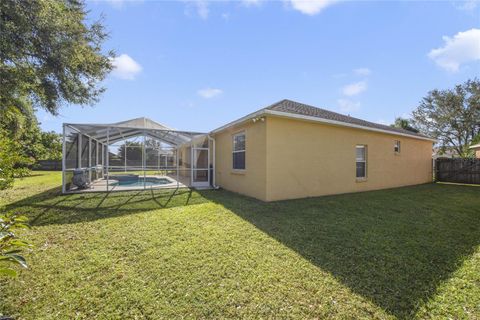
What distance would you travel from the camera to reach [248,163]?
889 centimetres

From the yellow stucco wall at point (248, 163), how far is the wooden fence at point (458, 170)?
1536 centimetres

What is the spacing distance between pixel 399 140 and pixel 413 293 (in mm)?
12456

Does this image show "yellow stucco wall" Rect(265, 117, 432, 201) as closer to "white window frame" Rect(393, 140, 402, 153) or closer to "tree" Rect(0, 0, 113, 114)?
"white window frame" Rect(393, 140, 402, 153)

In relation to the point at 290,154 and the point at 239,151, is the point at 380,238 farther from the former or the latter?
the point at 239,151

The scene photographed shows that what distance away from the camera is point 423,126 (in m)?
27.9

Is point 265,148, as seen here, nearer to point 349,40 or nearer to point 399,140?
point 349,40

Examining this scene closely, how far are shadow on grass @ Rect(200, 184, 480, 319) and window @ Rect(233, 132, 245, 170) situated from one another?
82.8 inches

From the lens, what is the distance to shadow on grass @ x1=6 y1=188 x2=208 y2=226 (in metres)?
5.99

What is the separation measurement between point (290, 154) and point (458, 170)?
1482 cm

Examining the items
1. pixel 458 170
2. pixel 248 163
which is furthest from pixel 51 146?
pixel 458 170

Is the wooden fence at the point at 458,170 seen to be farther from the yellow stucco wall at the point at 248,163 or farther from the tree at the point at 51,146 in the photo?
the tree at the point at 51,146

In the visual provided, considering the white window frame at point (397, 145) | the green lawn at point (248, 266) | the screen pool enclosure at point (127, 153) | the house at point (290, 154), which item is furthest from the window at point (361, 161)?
the screen pool enclosure at point (127, 153)

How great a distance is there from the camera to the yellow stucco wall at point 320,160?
7902mm

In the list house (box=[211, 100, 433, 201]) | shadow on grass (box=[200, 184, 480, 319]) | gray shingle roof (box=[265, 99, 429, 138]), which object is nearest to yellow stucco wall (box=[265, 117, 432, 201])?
house (box=[211, 100, 433, 201])
